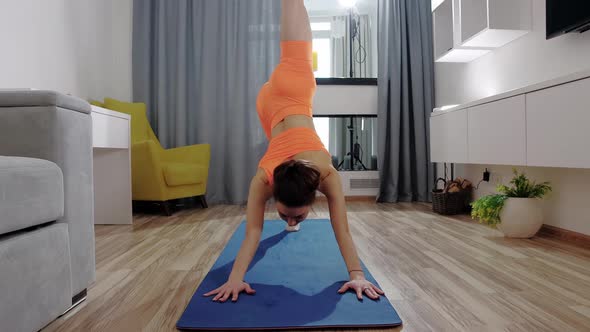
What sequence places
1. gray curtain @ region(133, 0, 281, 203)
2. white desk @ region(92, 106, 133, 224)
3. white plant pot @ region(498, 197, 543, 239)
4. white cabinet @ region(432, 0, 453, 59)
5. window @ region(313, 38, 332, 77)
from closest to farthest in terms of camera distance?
white plant pot @ region(498, 197, 543, 239)
white desk @ region(92, 106, 133, 224)
white cabinet @ region(432, 0, 453, 59)
gray curtain @ region(133, 0, 281, 203)
window @ region(313, 38, 332, 77)

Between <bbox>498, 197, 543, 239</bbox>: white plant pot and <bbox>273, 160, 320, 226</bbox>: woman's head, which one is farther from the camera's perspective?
<bbox>498, 197, 543, 239</bbox>: white plant pot

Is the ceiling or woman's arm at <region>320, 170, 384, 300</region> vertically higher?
the ceiling

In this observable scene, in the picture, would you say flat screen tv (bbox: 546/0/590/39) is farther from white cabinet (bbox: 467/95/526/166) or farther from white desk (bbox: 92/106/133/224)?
white desk (bbox: 92/106/133/224)

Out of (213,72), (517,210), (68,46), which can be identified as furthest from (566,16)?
(68,46)

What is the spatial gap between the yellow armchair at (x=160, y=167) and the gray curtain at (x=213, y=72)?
33cm

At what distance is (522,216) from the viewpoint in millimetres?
2248

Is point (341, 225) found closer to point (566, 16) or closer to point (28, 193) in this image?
point (28, 193)

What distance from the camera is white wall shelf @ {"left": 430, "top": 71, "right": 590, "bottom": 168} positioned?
1796 mm

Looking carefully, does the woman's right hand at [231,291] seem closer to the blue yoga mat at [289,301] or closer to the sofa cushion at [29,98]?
the blue yoga mat at [289,301]

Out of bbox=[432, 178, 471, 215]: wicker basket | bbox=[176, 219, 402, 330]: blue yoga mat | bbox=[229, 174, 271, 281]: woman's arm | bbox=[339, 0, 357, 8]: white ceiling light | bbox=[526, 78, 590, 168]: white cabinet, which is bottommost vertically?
bbox=[176, 219, 402, 330]: blue yoga mat

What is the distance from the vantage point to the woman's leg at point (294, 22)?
2.12 m

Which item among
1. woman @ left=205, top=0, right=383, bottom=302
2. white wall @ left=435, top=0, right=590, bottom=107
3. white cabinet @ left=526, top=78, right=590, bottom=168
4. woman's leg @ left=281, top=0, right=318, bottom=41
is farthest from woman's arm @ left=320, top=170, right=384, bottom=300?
white wall @ left=435, top=0, right=590, bottom=107

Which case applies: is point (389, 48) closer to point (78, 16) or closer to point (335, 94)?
point (335, 94)

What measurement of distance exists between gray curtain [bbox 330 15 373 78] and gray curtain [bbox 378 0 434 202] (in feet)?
1.32
